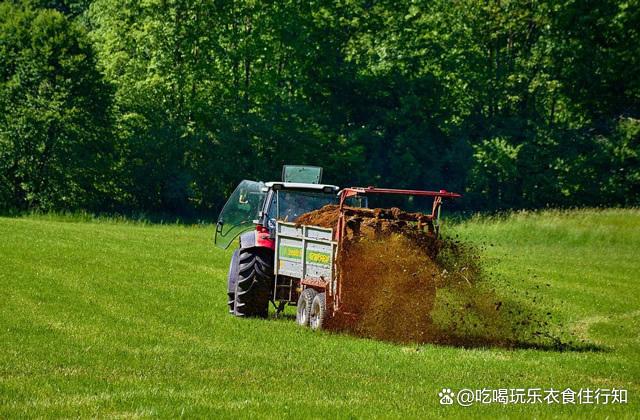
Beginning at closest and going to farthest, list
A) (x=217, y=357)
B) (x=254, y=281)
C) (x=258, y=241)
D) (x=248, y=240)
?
(x=217, y=357) < (x=254, y=281) < (x=258, y=241) < (x=248, y=240)

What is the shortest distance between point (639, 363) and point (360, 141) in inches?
1908

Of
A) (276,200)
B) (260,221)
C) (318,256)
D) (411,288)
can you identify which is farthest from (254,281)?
(411,288)

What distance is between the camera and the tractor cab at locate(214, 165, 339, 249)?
64.7 ft

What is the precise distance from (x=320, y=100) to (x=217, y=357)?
52035 millimetres

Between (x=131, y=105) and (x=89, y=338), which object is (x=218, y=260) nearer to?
(x=89, y=338)

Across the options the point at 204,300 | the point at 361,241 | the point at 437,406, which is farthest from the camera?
the point at 204,300

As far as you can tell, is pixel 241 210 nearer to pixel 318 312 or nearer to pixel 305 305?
Result: pixel 305 305

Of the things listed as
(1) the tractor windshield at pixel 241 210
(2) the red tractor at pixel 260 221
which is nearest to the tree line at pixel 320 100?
(1) the tractor windshield at pixel 241 210

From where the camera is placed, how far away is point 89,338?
15266 millimetres

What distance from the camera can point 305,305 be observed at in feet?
58.9

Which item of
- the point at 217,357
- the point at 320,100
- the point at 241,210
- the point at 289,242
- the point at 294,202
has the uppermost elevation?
the point at 320,100

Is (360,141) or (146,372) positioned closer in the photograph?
(146,372)

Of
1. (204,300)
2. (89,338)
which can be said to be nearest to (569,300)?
(204,300)

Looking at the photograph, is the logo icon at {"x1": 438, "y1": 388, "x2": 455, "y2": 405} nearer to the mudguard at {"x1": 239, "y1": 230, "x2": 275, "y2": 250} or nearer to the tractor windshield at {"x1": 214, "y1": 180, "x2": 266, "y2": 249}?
the mudguard at {"x1": 239, "y1": 230, "x2": 275, "y2": 250}
